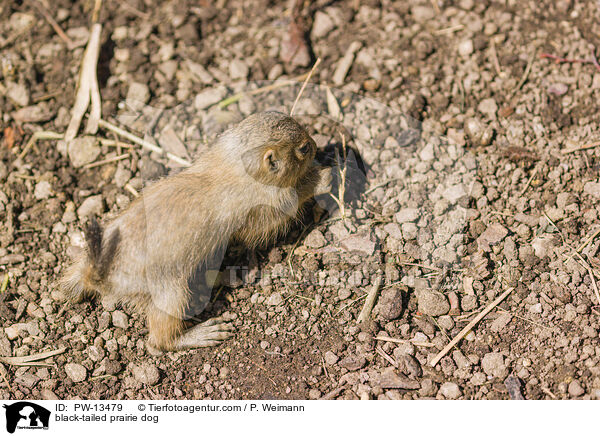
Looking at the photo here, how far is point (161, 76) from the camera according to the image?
547cm

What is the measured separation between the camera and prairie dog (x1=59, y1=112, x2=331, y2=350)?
163 inches

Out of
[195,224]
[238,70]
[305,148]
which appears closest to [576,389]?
[305,148]

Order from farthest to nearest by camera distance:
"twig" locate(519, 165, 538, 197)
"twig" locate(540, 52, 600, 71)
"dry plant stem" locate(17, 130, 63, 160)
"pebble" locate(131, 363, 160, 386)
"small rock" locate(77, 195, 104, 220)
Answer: "dry plant stem" locate(17, 130, 63, 160) → "twig" locate(540, 52, 600, 71) → "small rock" locate(77, 195, 104, 220) → "twig" locate(519, 165, 538, 197) → "pebble" locate(131, 363, 160, 386)

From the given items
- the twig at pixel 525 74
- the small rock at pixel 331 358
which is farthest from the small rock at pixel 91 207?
the twig at pixel 525 74

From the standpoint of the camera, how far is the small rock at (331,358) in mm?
4156

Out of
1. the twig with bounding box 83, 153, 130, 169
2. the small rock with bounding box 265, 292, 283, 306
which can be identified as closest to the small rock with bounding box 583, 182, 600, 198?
the small rock with bounding box 265, 292, 283, 306

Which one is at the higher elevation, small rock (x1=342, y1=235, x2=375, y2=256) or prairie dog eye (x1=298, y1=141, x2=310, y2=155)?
prairie dog eye (x1=298, y1=141, x2=310, y2=155)

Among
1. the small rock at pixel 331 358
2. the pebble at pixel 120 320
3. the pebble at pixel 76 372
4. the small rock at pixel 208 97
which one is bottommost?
the pebble at pixel 76 372

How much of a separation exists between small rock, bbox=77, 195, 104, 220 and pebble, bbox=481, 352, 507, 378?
10.5 ft

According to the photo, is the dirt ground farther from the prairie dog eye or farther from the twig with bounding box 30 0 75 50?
the prairie dog eye

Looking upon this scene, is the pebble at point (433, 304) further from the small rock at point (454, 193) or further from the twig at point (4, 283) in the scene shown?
the twig at point (4, 283)

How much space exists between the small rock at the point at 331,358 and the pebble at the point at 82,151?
2.66 meters

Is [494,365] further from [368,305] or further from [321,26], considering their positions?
[321,26]
